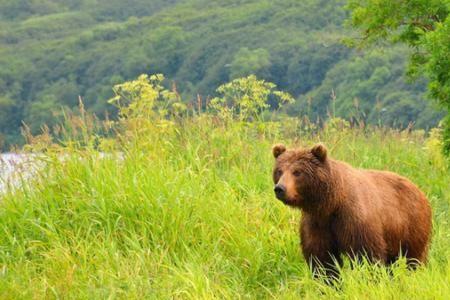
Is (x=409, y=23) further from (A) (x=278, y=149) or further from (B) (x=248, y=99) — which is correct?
(A) (x=278, y=149)

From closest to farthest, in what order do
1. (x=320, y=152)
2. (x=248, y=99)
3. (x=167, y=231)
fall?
(x=320, y=152) < (x=167, y=231) < (x=248, y=99)

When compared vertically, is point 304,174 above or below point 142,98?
above

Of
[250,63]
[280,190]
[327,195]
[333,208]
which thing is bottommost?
[250,63]

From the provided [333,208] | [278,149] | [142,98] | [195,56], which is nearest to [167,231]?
[278,149]

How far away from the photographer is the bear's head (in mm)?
6574

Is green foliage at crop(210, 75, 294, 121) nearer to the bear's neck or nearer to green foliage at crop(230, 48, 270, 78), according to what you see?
the bear's neck

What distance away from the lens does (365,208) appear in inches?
264

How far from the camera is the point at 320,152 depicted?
6.60 meters

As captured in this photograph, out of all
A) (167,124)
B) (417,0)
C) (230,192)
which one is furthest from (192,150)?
(417,0)

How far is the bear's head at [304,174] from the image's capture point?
6.57 meters

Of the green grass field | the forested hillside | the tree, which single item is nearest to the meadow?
the green grass field

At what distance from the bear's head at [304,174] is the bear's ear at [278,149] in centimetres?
11

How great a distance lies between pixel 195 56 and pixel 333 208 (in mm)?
85223

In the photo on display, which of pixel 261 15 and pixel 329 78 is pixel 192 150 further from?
pixel 261 15
